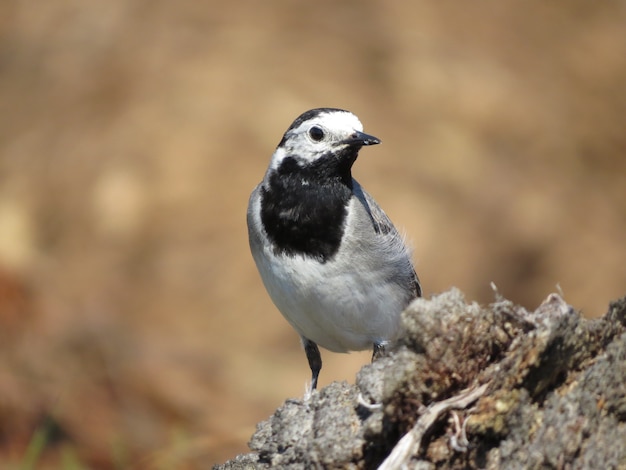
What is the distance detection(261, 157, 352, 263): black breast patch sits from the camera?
579 centimetres

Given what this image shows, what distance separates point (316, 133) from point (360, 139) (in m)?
0.30

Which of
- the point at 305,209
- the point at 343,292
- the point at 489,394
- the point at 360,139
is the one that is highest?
the point at 360,139

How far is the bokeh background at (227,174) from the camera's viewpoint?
1212cm

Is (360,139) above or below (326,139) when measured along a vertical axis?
below

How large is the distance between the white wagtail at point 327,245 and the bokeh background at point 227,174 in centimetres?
494

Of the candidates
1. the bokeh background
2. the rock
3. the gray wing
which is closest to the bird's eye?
the gray wing

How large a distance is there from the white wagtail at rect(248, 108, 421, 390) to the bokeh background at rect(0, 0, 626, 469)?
4.94 m

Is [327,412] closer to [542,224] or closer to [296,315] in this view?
[296,315]

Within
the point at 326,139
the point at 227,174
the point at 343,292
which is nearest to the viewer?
the point at 343,292

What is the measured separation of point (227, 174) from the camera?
13.3 m

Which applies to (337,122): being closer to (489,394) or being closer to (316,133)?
(316,133)

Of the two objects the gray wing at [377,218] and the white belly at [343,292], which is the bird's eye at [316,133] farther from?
the white belly at [343,292]

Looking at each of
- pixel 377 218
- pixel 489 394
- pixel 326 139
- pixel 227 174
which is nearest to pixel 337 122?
pixel 326 139

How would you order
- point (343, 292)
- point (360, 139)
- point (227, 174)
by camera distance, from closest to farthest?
point (343, 292), point (360, 139), point (227, 174)
